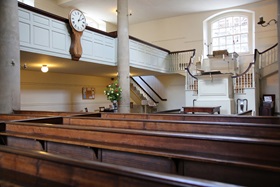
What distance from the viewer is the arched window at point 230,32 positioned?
10633 millimetres

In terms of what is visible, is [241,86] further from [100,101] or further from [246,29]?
[100,101]

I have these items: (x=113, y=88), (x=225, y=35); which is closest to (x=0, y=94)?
(x=113, y=88)

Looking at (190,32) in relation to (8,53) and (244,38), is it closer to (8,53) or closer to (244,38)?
(244,38)

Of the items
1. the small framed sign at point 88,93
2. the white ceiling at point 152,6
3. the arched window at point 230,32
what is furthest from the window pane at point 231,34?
the small framed sign at point 88,93

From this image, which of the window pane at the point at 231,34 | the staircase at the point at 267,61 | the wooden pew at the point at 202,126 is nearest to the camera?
the wooden pew at the point at 202,126

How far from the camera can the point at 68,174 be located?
49.6 inches

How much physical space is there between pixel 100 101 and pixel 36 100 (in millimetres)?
3470

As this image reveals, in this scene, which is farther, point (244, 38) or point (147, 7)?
point (147, 7)

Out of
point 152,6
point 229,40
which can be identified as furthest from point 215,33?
point 152,6

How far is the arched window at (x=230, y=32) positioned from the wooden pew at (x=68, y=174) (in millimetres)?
10771

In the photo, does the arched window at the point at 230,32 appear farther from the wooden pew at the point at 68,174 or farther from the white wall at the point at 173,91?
the wooden pew at the point at 68,174

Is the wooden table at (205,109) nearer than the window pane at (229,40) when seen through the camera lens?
Yes

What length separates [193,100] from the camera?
890 cm

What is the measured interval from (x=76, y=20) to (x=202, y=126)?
5.19 metres
